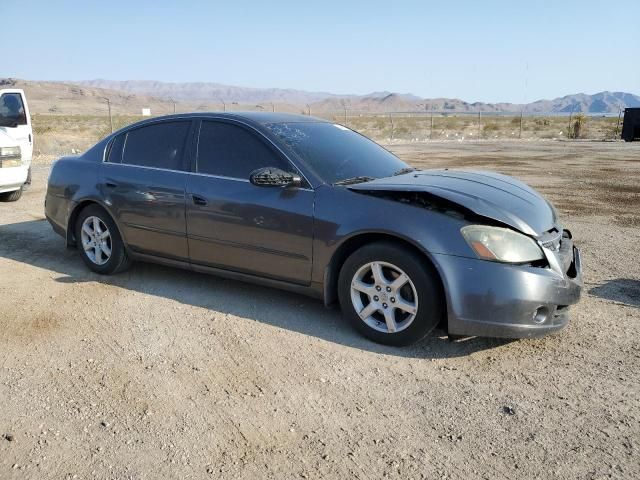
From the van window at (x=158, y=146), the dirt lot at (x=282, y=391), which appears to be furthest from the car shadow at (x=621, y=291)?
the van window at (x=158, y=146)

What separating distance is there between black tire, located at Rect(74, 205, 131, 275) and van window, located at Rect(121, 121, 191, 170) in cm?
58

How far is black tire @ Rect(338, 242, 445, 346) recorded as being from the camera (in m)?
3.80

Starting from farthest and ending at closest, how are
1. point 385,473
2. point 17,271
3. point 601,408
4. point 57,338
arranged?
1. point 17,271
2. point 57,338
3. point 601,408
4. point 385,473

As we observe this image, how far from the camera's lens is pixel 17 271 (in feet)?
19.5

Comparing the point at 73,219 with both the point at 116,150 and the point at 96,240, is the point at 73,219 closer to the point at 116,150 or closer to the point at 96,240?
the point at 96,240

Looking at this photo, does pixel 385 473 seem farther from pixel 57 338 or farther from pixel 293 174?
pixel 57 338

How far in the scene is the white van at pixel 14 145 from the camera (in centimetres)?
958

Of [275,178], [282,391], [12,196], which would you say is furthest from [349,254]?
[12,196]

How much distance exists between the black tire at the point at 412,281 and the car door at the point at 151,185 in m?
1.73

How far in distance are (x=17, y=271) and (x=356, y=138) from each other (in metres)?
3.69

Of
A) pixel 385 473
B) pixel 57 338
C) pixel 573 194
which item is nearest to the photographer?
pixel 385 473

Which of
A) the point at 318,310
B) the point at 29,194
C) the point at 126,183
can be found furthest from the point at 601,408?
the point at 29,194

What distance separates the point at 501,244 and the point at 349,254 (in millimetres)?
1086

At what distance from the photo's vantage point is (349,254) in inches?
167
